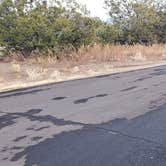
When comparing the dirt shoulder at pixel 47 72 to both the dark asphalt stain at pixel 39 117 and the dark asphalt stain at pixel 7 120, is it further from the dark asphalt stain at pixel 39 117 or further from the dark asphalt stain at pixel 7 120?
the dark asphalt stain at pixel 7 120

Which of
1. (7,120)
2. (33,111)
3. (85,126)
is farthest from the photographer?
(33,111)

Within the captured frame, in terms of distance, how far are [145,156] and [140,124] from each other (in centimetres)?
190

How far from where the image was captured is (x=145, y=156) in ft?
19.1

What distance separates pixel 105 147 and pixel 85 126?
4.55 ft

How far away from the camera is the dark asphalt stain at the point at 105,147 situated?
5.68 m

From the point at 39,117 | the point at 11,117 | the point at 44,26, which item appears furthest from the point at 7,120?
the point at 44,26

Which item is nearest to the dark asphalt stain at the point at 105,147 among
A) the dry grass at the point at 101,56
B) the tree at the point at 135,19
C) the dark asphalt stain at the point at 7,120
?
the dark asphalt stain at the point at 7,120

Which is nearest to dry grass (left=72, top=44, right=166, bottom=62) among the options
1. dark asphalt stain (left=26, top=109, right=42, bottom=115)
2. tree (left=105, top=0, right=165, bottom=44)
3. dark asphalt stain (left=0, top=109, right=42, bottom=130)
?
tree (left=105, top=0, right=165, bottom=44)

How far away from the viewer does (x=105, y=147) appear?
629 cm

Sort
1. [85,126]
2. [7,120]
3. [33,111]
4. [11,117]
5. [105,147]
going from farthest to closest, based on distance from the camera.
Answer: [33,111] < [11,117] < [7,120] < [85,126] < [105,147]

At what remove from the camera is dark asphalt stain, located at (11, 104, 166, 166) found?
18.6ft

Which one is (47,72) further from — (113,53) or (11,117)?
(11,117)

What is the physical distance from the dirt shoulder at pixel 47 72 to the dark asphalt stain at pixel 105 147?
6964 mm

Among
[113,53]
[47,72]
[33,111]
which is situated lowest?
[47,72]
